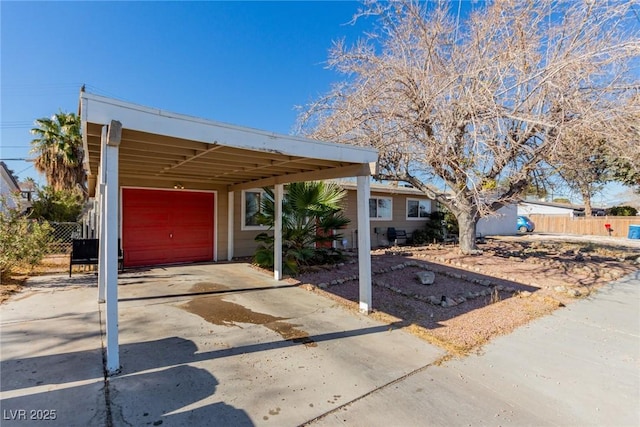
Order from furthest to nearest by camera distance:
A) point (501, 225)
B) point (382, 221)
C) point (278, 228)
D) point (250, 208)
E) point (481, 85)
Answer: point (501, 225) < point (382, 221) < point (250, 208) < point (278, 228) < point (481, 85)

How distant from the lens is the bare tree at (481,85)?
641cm

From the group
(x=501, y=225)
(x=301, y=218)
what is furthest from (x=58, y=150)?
(x=501, y=225)

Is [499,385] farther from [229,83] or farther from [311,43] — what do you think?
[229,83]

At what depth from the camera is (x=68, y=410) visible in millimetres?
2420

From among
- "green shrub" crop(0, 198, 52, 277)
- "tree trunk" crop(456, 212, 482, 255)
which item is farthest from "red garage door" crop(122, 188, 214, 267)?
"tree trunk" crop(456, 212, 482, 255)

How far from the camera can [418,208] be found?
52.4 ft

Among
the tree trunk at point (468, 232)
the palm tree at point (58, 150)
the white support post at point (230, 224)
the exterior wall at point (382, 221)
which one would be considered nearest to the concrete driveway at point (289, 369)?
the white support post at point (230, 224)

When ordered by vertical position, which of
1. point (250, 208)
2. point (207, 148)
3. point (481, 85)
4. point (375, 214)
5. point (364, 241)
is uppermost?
point (481, 85)

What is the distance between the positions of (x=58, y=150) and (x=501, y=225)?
88.3ft

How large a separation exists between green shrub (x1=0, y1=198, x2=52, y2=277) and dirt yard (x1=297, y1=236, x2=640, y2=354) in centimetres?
581

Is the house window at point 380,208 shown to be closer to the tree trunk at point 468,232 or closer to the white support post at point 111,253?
the tree trunk at point 468,232

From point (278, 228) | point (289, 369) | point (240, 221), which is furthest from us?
point (240, 221)

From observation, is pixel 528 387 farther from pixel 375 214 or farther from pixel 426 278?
pixel 375 214

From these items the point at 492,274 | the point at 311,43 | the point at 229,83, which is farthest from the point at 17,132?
the point at 492,274
